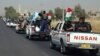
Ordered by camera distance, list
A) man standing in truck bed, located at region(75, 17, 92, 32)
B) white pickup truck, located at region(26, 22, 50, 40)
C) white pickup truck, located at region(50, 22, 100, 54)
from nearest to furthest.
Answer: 1. white pickup truck, located at region(50, 22, 100, 54)
2. man standing in truck bed, located at region(75, 17, 92, 32)
3. white pickup truck, located at region(26, 22, 50, 40)

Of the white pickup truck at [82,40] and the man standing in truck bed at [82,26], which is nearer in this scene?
the white pickup truck at [82,40]

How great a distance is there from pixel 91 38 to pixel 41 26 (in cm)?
1207

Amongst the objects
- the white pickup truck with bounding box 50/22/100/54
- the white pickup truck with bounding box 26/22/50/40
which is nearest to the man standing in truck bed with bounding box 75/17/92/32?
the white pickup truck with bounding box 50/22/100/54

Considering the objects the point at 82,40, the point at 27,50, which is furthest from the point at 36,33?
the point at 82,40

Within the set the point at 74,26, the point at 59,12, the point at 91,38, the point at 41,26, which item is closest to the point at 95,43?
the point at 91,38

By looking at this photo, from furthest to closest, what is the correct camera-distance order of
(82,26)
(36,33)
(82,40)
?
(36,33)
(82,26)
(82,40)

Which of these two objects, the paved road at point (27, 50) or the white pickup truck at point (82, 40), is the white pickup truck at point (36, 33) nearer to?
the paved road at point (27, 50)

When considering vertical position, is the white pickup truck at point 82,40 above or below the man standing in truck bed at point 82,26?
below

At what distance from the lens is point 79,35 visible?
1873 cm

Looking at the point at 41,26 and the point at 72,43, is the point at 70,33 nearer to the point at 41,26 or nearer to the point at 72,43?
the point at 72,43

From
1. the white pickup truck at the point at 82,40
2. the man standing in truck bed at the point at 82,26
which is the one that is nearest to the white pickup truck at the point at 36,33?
the man standing in truck bed at the point at 82,26

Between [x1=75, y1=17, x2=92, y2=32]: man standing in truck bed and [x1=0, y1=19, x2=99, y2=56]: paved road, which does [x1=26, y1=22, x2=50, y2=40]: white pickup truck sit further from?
[x1=75, y1=17, x2=92, y2=32]: man standing in truck bed

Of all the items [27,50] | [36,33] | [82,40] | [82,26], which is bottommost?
[36,33]

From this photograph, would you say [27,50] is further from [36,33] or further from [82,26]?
[36,33]
